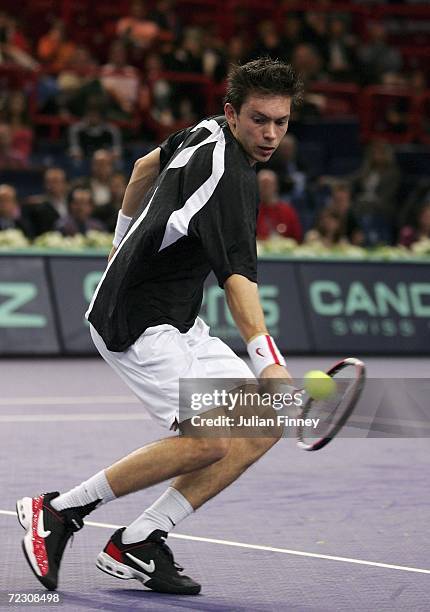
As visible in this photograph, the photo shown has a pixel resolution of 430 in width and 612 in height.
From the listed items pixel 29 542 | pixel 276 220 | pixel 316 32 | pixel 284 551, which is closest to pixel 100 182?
pixel 276 220

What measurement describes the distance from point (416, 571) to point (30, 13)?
50.3ft

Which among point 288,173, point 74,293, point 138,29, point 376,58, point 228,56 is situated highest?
point 138,29

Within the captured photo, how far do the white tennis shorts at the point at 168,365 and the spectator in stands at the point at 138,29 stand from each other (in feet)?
45.3

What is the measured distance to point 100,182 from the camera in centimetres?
1534

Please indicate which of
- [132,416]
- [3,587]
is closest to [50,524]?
[3,587]

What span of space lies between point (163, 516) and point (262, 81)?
172 centimetres

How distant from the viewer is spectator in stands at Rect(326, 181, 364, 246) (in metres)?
16.0

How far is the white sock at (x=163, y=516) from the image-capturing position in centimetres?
537

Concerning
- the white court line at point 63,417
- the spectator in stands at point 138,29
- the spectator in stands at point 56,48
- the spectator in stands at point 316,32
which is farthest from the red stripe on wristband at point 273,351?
the spectator in stands at point 316,32

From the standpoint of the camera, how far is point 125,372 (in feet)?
17.7

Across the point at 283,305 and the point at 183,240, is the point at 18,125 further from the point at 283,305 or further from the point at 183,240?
the point at 183,240

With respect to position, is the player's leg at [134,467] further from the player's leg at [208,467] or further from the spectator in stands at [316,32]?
the spectator in stands at [316,32]

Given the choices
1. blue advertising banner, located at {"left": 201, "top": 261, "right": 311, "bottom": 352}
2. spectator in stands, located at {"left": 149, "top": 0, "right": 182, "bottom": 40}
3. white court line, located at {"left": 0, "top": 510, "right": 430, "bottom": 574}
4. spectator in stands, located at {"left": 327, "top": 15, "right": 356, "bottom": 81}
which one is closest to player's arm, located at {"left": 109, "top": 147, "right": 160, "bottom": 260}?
white court line, located at {"left": 0, "top": 510, "right": 430, "bottom": 574}

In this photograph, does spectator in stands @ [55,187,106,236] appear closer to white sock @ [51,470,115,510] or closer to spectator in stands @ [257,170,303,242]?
spectator in stands @ [257,170,303,242]
